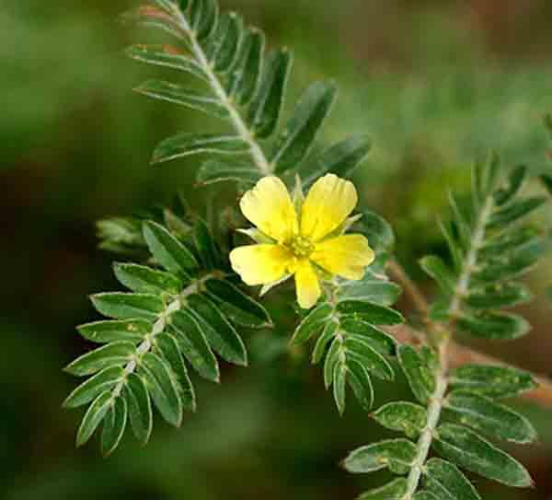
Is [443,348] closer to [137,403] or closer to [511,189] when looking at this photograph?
[511,189]

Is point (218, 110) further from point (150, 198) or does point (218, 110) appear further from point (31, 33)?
point (31, 33)

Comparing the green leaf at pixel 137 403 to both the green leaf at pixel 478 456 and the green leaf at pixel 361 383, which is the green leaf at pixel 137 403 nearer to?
the green leaf at pixel 361 383

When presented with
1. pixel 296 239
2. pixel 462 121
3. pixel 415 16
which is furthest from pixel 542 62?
pixel 296 239

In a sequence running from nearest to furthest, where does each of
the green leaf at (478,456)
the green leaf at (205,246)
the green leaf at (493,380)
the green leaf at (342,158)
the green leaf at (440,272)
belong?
1. the green leaf at (478,456)
2. the green leaf at (205,246)
3. the green leaf at (493,380)
4. the green leaf at (342,158)
5. the green leaf at (440,272)

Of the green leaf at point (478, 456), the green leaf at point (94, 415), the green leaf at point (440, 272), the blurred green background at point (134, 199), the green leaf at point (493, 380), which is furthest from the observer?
the blurred green background at point (134, 199)

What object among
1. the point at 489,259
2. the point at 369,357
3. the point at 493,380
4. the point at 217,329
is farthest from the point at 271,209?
the point at 489,259

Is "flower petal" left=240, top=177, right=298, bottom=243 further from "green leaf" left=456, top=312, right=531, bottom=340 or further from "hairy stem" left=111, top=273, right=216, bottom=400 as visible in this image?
"green leaf" left=456, top=312, right=531, bottom=340

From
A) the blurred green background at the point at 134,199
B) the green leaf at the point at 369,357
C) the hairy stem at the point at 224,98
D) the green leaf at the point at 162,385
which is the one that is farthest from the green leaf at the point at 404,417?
the blurred green background at the point at 134,199
